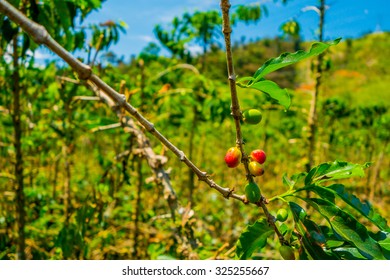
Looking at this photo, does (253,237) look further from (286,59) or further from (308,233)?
(286,59)

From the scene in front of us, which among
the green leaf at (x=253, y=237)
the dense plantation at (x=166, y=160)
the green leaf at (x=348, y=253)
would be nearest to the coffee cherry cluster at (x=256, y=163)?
the dense plantation at (x=166, y=160)

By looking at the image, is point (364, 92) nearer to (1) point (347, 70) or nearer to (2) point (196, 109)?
(1) point (347, 70)

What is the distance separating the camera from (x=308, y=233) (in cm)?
81

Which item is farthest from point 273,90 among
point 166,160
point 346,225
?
point 166,160

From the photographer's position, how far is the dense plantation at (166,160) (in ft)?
2.57

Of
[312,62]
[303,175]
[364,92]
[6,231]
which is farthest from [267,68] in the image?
[364,92]

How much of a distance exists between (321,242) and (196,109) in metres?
2.67

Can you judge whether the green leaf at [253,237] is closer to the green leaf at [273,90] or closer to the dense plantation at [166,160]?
the dense plantation at [166,160]

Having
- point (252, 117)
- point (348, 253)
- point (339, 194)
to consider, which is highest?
point (252, 117)

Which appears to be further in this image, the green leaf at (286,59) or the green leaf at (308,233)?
A: the green leaf at (308,233)

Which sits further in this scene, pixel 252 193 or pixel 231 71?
pixel 252 193

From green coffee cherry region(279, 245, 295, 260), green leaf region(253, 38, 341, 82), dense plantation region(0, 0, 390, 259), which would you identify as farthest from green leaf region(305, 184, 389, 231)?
green leaf region(253, 38, 341, 82)

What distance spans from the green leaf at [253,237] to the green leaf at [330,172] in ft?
0.43

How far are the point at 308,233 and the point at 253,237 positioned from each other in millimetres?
113
